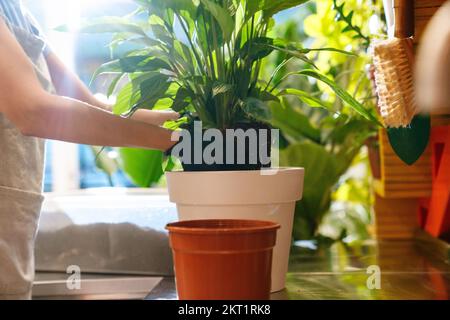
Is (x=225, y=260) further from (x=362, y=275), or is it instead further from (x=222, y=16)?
(x=362, y=275)

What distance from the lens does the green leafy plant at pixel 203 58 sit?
87 centimetres

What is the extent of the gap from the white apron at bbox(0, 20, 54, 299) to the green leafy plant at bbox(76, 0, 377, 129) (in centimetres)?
18

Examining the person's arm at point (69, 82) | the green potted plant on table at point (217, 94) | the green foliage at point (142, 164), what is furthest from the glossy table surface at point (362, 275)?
the green foliage at point (142, 164)

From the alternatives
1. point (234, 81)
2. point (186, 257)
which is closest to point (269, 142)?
point (234, 81)

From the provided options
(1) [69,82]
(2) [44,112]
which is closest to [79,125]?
(2) [44,112]

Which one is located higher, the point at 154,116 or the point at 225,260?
the point at 154,116

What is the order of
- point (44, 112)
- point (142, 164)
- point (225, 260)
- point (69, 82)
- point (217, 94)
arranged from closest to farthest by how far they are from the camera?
point (225, 260) < point (44, 112) < point (217, 94) < point (69, 82) < point (142, 164)

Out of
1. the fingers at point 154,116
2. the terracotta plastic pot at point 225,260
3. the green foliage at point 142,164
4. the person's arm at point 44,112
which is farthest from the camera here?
the green foliage at point 142,164

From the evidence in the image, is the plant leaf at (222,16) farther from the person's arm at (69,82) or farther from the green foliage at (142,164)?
the green foliage at (142,164)

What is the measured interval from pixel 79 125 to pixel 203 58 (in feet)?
0.83

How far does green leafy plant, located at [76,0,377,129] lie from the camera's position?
868mm

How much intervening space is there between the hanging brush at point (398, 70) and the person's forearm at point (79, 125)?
0.34 meters

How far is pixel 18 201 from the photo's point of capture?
960mm

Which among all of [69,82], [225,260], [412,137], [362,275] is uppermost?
[69,82]
